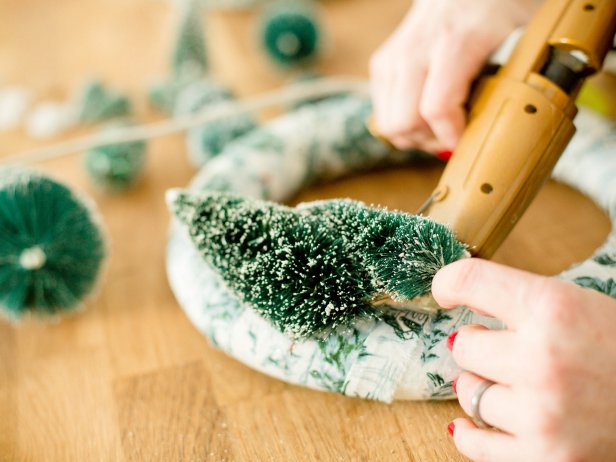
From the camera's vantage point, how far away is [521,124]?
52 centimetres

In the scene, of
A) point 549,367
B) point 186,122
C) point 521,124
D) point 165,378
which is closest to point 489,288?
point 549,367

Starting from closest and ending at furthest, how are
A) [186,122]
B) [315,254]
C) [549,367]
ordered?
[549,367], [315,254], [186,122]

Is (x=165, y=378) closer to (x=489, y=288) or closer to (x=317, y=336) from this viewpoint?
(x=317, y=336)

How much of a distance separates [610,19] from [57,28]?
0.98 m

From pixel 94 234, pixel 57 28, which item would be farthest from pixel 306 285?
pixel 57 28

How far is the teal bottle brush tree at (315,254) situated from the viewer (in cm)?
46

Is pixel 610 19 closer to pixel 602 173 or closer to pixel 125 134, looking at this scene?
pixel 602 173

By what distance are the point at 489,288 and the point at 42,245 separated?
1.39 feet

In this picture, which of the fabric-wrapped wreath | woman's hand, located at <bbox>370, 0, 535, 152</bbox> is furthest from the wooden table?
woman's hand, located at <bbox>370, 0, 535, 152</bbox>

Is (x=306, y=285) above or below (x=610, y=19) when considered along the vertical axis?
below

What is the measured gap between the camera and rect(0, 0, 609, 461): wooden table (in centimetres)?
54

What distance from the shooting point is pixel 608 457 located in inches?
15.5

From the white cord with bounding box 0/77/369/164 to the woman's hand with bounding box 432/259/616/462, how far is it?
0.48m

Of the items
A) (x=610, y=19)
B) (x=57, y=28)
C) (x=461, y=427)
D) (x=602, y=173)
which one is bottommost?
(x=57, y=28)
